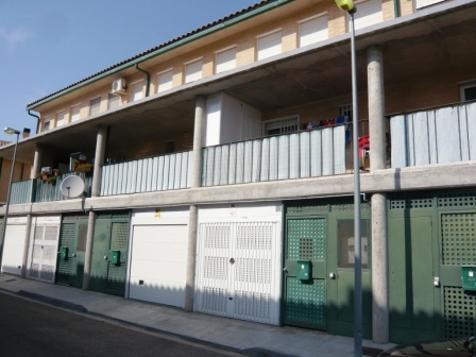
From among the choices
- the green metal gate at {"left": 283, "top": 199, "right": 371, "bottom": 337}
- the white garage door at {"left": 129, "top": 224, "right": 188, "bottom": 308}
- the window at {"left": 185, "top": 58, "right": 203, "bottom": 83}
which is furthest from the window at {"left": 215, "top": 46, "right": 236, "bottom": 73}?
the green metal gate at {"left": 283, "top": 199, "right": 371, "bottom": 337}

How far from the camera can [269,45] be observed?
39.2ft

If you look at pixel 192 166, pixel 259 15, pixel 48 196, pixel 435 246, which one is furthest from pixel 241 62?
Answer: pixel 48 196

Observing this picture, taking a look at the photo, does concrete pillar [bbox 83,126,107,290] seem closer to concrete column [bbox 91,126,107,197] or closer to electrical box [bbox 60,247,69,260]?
concrete column [bbox 91,126,107,197]

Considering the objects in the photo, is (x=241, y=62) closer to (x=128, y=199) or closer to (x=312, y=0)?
(x=312, y=0)

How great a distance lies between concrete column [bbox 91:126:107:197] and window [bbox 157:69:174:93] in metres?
2.60

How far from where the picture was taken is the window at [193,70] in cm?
1353

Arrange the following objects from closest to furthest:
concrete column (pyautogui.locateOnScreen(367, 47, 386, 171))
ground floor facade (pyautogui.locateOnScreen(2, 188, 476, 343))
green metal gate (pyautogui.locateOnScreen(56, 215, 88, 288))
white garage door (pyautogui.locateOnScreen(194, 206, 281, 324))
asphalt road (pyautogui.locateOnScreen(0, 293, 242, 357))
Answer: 1. asphalt road (pyautogui.locateOnScreen(0, 293, 242, 357))
2. ground floor facade (pyautogui.locateOnScreen(2, 188, 476, 343))
3. concrete column (pyautogui.locateOnScreen(367, 47, 386, 171))
4. white garage door (pyautogui.locateOnScreen(194, 206, 281, 324))
5. green metal gate (pyautogui.locateOnScreen(56, 215, 88, 288))

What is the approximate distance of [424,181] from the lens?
7.68 metres

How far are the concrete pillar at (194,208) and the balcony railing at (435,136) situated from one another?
5.27m

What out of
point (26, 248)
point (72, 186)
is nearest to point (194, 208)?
point (72, 186)

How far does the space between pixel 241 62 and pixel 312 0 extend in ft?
8.57

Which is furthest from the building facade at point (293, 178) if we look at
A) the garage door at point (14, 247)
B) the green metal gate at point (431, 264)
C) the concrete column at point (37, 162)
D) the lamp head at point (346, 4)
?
the concrete column at point (37, 162)

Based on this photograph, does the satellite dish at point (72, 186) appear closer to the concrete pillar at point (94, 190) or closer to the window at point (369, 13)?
the concrete pillar at point (94, 190)

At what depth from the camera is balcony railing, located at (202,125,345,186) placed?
922 cm
